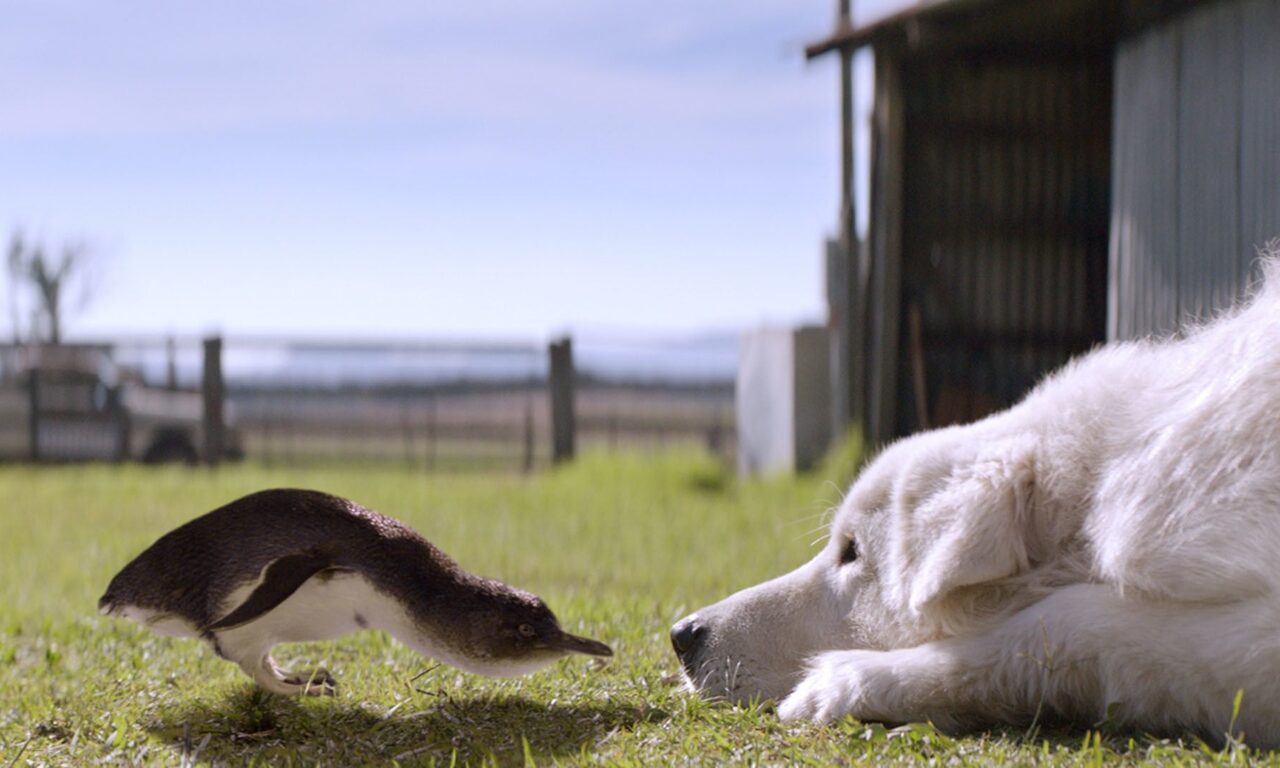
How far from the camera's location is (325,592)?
10.2 feet

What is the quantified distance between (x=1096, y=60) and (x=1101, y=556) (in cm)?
811

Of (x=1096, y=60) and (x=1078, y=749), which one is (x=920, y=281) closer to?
(x=1096, y=60)

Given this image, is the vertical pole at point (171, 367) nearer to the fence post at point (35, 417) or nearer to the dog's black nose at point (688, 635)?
the fence post at point (35, 417)

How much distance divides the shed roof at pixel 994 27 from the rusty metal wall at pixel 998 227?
0.77 ft

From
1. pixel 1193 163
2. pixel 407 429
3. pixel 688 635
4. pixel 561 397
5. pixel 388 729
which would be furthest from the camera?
pixel 407 429

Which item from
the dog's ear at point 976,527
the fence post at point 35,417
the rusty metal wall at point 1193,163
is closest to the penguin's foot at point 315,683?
the dog's ear at point 976,527

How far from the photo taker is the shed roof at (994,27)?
27.1ft

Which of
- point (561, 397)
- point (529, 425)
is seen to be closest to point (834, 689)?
point (561, 397)

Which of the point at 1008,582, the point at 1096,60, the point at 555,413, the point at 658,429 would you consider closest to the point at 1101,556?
the point at 1008,582

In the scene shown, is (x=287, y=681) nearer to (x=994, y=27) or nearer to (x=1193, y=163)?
(x=1193, y=163)

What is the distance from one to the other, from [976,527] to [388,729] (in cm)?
156

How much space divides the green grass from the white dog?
0.12 m

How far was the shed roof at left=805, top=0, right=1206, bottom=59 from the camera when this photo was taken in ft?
27.1

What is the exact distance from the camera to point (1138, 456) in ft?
9.58
